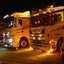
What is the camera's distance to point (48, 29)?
58.3ft

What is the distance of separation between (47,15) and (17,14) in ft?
12.6

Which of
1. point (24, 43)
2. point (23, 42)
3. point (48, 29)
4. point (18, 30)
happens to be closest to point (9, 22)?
point (18, 30)

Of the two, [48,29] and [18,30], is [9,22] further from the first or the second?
[48,29]

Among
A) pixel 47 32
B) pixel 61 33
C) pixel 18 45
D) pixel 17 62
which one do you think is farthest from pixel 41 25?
pixel 17 62

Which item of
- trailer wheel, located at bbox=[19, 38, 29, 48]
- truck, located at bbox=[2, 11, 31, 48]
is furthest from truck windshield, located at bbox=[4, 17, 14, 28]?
trailer wheel, located at bbox=[19, 38, 29, 48]

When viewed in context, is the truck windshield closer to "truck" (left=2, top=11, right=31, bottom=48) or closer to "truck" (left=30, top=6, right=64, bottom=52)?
"truck" (left=2, top=11, right=31, bottom=48)

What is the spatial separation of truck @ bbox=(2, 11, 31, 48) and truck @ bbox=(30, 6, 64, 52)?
1.64 m

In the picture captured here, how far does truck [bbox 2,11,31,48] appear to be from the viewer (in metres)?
20.6

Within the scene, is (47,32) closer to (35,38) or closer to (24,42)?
(35,38)

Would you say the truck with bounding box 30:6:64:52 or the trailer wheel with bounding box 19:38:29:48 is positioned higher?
the truck with bounding box 30:6:64:52

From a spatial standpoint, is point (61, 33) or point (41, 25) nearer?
point (61, 33)

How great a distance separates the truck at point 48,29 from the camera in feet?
56.0

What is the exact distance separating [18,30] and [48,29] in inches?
151

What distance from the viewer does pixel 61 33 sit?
16.9 metres
